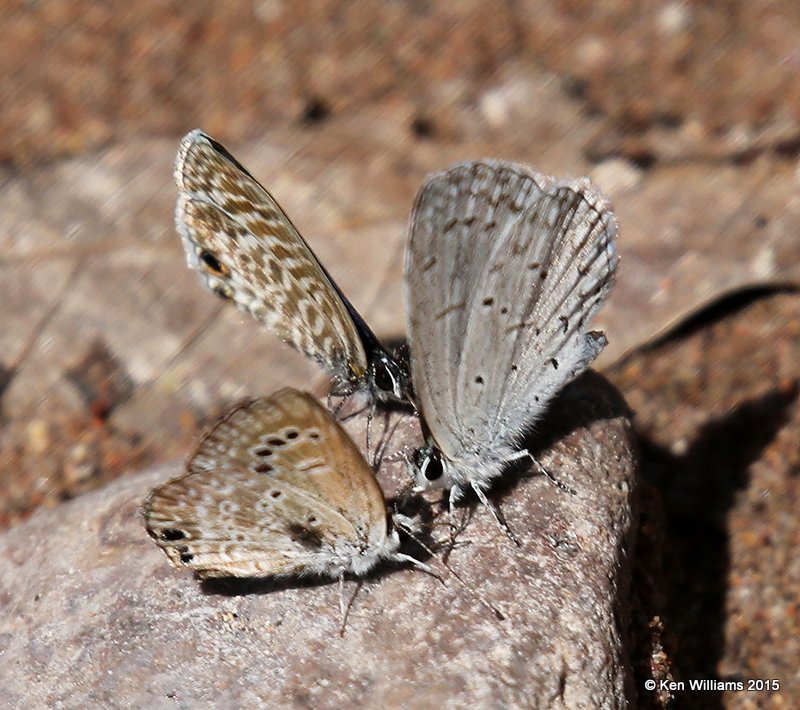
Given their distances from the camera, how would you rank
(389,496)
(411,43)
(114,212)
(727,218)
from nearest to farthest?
(389,496) → (727,218) → (114,212) → (411,43)

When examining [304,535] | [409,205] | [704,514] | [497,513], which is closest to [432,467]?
[497,513]

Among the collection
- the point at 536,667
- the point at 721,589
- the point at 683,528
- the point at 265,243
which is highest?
the point at 265,243

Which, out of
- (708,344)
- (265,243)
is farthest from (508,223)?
(708,344)

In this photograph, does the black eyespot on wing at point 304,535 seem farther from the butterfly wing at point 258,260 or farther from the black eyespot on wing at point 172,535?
the butterfly wing at point 258,260

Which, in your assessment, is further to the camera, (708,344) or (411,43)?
(411,43)

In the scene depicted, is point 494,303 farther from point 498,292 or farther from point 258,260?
point 258,260

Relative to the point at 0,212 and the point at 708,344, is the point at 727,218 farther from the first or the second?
the point at 0,212
